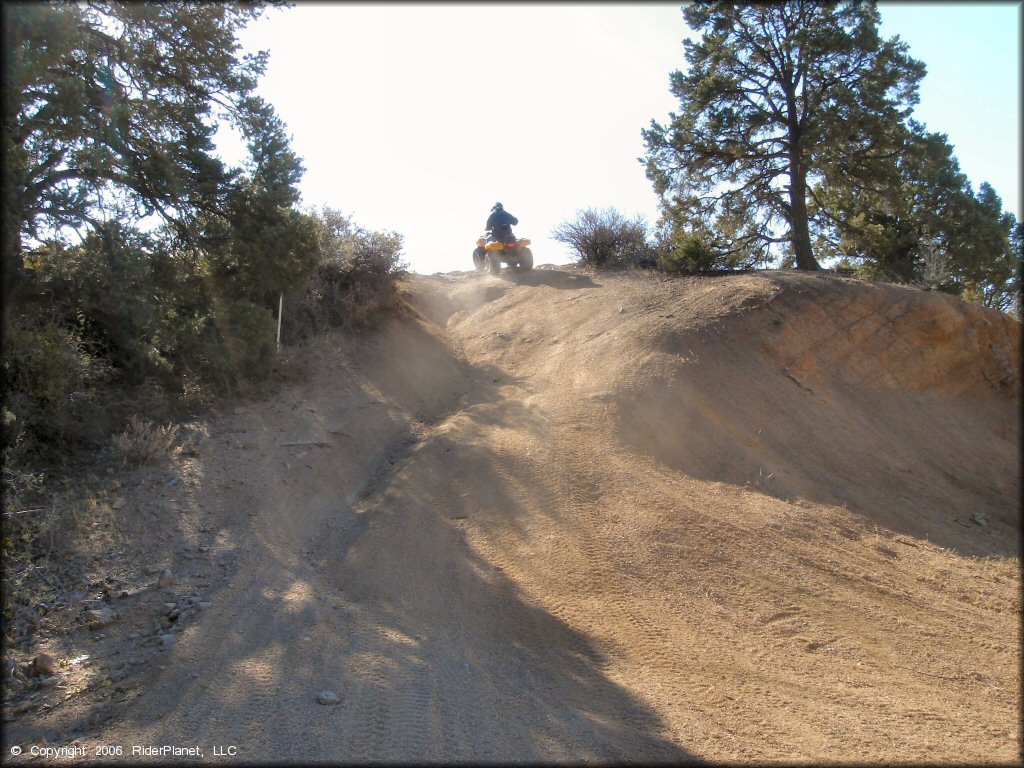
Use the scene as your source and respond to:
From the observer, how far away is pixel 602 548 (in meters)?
7.86

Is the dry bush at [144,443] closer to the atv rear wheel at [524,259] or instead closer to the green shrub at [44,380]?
the green shrub at [44,380]

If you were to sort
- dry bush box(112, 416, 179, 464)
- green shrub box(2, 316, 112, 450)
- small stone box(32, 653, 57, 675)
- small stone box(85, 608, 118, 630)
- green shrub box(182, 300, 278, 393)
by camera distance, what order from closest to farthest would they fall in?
small stone box(32, 653, 57, 675) → small stone box(85, 608, 118, 630) → green shrub box(2, 316, 112, 450) → dry bush box(112, 416, 179, 464) → green shrub box(182, 300, 278, 393)

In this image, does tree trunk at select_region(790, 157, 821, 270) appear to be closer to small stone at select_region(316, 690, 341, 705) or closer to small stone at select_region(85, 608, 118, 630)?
small stone at select_region(316, 690, 341, 705)

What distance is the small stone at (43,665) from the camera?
549cm

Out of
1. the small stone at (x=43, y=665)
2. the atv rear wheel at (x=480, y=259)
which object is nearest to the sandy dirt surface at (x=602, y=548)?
the small stone at (x=43, y=665)

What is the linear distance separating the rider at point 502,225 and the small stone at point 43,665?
1548 cm

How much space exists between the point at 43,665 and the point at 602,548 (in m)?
4.97

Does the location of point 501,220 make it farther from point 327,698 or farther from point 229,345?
point 327,698

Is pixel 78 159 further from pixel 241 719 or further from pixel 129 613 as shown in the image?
pixel 241 719

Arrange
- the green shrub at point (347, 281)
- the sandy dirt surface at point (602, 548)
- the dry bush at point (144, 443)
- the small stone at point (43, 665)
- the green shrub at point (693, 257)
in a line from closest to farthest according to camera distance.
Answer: the sandy dirt surface at point (602, 548) < the small stone at point (43, 665) < the dry bush at point (144, 443) < the green shrub at point (347, 281) < the green shrub at point (693, 257)

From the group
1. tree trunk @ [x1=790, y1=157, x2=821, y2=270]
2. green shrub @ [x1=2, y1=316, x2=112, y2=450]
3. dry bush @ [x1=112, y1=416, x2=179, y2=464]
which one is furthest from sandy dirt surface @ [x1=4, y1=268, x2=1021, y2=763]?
tree trunk @ [x1=790, y1=157, x2=821, y2=270]

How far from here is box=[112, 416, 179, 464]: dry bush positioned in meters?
9.10

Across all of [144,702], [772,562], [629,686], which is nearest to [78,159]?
[144,702]

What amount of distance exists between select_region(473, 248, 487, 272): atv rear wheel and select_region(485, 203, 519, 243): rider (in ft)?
4.03
